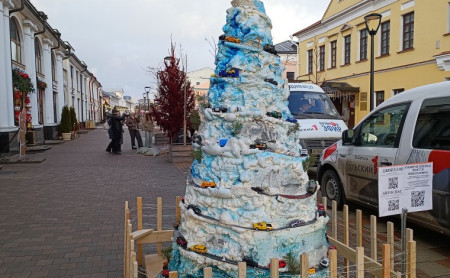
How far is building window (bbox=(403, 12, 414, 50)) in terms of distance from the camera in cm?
1942

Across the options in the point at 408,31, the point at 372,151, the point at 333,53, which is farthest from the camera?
the point at 333,53

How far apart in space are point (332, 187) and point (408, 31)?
54.5 ft

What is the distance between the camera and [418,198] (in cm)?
328

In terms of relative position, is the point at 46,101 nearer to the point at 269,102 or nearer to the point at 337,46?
the point at 337,46

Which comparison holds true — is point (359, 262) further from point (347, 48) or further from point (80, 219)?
point (347, 48)

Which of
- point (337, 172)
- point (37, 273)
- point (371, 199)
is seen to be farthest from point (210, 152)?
point (337, 172)

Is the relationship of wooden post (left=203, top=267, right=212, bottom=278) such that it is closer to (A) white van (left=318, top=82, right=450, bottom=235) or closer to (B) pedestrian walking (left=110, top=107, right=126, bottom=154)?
(A) white van (left=318, top=82, right=450, bottom=235)

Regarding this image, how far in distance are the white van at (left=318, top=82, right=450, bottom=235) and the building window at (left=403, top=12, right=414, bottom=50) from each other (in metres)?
16.0

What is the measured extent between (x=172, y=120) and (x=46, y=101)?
491 inches

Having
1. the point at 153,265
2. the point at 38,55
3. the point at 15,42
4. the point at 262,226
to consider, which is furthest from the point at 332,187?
the point at 38,55

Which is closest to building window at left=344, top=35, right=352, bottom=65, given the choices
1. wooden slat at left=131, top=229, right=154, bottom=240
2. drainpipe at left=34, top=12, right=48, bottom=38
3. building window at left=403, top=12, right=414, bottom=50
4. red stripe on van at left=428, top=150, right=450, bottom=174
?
building window at left=403, top=12, right=414, bottom=50

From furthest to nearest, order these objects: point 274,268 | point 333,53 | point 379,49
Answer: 1. point 333,53
2. point 379,49
3. point 274,268

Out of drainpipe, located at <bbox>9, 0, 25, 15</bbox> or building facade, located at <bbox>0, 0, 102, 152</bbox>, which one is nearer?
building facade, located at <bbox>0, 0, 102, 152</bbox>

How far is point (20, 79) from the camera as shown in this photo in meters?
15.5
